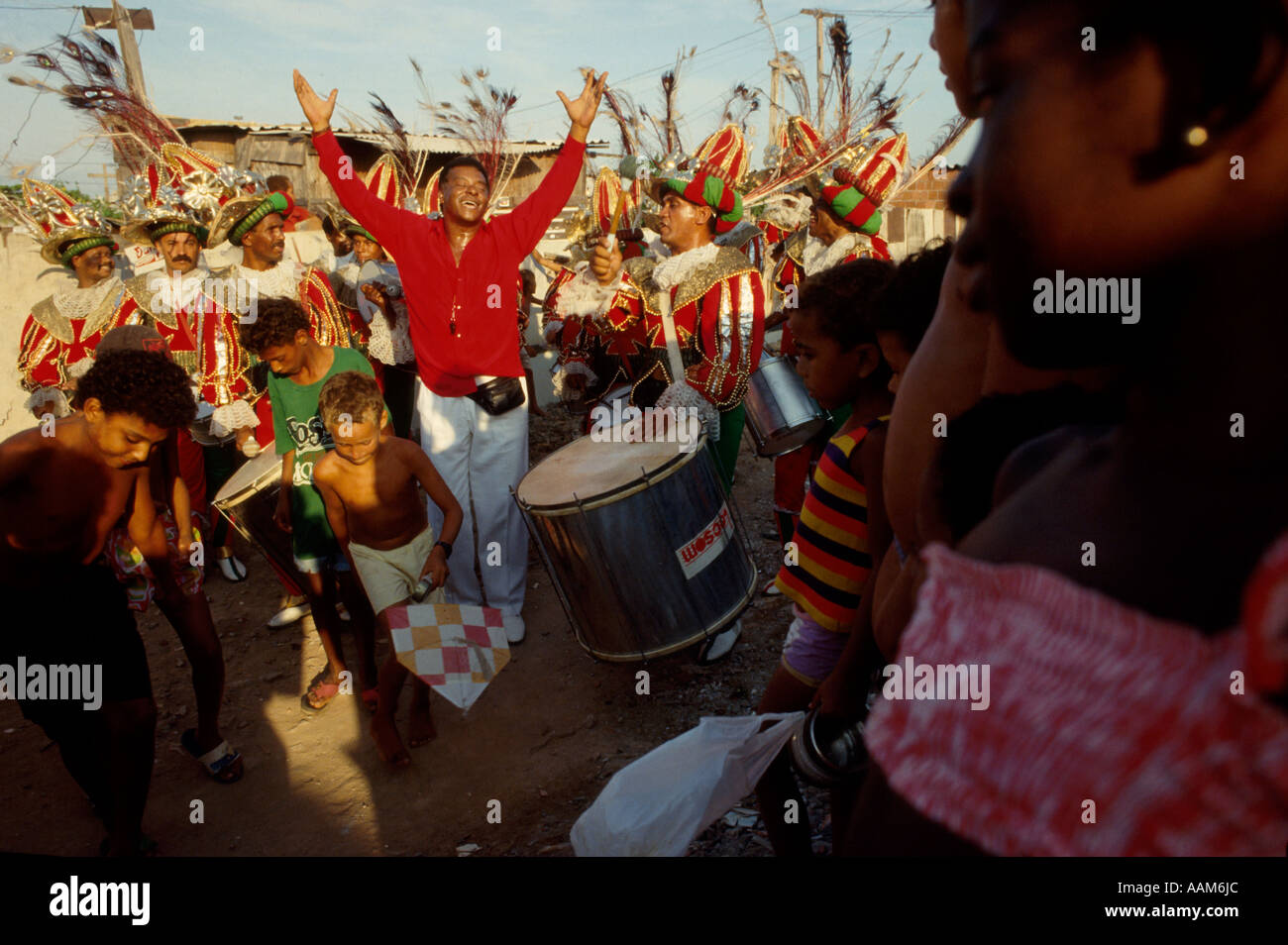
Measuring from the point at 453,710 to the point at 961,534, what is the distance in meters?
3.58

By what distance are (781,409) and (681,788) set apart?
235cm

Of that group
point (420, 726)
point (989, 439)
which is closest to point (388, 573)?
point (420, 726)

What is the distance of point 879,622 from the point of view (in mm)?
1504

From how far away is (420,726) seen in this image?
387cm

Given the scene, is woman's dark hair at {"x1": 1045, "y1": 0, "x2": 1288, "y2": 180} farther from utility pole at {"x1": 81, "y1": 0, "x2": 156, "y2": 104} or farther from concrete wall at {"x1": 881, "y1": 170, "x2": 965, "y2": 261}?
concrete wall at {"x1": 881, "y1": 170, "x2": 965, "y2": 261}

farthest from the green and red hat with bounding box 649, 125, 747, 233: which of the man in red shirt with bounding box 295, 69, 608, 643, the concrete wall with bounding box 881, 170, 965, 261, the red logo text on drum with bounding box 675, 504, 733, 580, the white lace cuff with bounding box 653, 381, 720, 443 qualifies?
the concrete wall with bounding box 881, 170, 965, 261

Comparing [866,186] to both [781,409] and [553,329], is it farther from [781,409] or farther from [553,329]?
[553,329]

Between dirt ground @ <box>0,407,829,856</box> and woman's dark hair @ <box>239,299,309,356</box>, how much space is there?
6.09 feet

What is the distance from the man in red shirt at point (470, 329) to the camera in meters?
4.67

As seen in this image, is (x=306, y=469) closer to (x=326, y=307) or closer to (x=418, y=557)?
(x=418, y=557)

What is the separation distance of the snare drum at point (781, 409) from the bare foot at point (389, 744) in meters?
2.15
